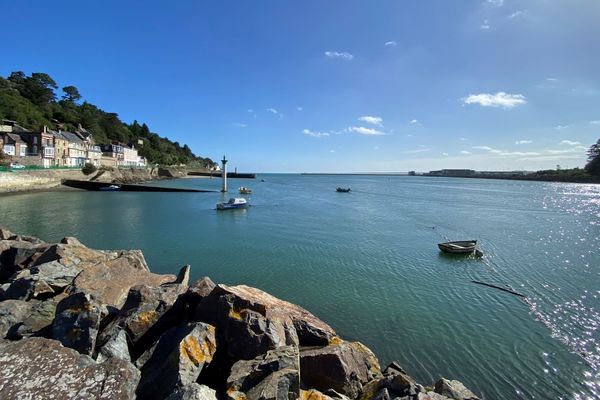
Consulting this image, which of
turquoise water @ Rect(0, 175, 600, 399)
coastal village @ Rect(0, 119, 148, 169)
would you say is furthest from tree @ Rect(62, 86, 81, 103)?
turquoise water @ Rect(0, 175, 600, 399)

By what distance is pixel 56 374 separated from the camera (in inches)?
191

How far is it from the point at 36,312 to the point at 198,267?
555 inches

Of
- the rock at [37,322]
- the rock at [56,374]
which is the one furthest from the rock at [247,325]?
the rock at [37,322]

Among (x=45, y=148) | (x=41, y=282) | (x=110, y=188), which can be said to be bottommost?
(x=110, y=188)

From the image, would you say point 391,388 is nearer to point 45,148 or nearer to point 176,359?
point 176,359

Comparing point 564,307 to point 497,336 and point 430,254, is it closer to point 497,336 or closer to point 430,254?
point 497,336

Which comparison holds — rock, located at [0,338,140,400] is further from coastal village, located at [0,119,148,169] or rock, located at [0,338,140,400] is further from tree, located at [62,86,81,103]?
tree, located at [62,86,81,103]

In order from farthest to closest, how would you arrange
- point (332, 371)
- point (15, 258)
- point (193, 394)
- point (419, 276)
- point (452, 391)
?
point (419, 276)
point (15, 258)
point (452, 391)
point (332, 371)
point (193, 394)

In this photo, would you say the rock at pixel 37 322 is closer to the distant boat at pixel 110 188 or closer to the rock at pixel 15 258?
the rock at pixel 15 258

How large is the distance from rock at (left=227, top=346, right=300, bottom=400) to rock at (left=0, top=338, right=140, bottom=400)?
64.9 inches

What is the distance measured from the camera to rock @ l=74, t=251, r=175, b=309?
9.47 meters

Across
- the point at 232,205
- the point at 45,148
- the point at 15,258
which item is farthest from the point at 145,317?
the point at 45,148

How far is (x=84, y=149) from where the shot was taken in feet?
345

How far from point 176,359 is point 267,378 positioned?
167cm
